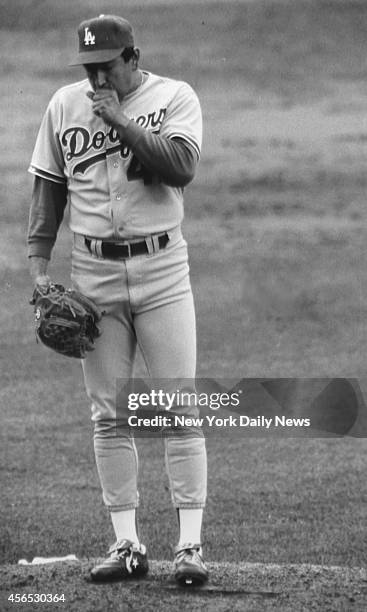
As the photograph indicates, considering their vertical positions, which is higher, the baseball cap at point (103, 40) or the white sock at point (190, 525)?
the baseball cap at point (103, 40)

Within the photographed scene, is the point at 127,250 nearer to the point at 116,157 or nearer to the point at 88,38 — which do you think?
the point at 116,157

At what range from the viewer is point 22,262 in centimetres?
1249

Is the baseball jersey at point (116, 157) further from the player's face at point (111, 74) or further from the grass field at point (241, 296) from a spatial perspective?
the grass field at point (241, 296)

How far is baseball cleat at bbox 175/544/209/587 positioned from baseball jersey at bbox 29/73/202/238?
0.90 meters

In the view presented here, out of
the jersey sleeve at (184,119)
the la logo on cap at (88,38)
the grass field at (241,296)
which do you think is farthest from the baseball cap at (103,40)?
the grass field at (241,296)

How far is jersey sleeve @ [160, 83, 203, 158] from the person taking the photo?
3.39 m

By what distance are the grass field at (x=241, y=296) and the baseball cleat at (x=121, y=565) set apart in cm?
5

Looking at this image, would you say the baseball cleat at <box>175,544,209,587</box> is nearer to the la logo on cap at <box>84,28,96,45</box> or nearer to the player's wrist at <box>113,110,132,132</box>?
the player's wrist at <box>113,110,132,132</box>

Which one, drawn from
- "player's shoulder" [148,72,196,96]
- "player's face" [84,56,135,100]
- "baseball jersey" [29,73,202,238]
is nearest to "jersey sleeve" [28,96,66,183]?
"baseball jersey" [29,73,202,238]

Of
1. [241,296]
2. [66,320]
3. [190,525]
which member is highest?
[66,320]

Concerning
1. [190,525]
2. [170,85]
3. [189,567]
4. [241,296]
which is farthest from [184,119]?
[241,296]

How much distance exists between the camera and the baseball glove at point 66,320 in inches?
133

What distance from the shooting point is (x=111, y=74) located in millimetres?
3355

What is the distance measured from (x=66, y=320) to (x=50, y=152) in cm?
48
